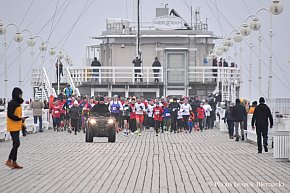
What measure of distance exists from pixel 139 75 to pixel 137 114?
20849 millimetres

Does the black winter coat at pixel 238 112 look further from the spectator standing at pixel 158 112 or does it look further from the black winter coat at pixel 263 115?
the spectator standing at pixel 158 112

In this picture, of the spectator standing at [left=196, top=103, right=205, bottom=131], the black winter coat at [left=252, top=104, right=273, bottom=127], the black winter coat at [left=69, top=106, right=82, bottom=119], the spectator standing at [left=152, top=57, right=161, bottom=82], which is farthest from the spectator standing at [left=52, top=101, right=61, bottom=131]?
the black winter coat at [left=252, top=104, right=273, bottom=127]

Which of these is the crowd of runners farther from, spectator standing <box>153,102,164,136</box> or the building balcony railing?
the building balcony railing

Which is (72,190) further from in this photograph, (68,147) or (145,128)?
(145,128)

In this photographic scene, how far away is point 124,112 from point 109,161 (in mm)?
18054

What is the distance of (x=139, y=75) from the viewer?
5897 centimetres

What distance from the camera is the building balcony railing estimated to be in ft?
189

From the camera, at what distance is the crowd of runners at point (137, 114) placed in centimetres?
3844

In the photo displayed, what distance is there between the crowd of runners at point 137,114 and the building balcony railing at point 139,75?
12.4 meters

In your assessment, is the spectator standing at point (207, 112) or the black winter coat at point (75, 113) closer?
the black winter coat at point (75, 113)

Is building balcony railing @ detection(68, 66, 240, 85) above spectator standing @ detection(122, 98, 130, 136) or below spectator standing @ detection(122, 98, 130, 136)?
above

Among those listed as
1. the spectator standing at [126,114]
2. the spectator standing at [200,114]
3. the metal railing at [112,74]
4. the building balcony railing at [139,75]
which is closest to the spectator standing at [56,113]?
the spectator standing at [126,114]

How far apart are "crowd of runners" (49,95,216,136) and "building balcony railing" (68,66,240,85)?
12444 mm

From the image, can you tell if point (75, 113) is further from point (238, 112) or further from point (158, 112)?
point (238, 112)
